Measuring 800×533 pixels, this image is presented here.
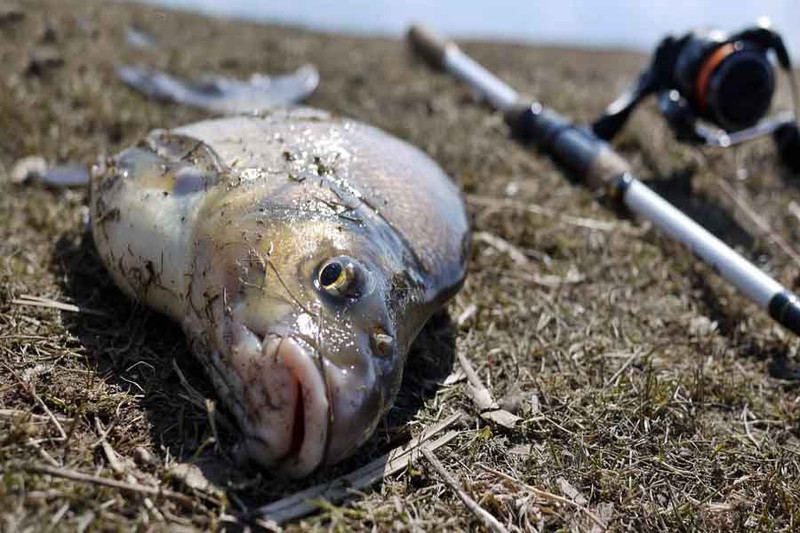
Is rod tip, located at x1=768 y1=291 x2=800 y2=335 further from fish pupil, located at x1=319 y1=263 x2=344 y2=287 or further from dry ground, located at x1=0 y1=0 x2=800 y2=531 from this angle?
fish pupil, located at x1=319 y1=263 x2=344 y2=287

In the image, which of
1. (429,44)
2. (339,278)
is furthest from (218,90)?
(339,278)

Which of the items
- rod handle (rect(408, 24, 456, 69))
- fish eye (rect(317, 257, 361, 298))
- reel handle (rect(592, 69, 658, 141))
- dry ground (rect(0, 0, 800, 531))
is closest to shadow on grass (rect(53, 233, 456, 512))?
dry ground (rect(0, 0, 800, 531))

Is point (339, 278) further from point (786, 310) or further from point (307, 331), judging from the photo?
point (786, 310)

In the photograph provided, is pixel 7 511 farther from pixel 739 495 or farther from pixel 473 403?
pixel 739 495

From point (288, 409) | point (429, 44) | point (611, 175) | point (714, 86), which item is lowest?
point (288, 409)

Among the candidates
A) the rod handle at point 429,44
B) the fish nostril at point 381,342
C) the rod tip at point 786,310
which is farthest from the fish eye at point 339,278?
the rod handle at point 429,44

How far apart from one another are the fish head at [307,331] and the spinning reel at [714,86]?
289 centimetres

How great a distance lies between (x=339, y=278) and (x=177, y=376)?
732mm

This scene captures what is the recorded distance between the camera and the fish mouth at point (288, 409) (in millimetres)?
1870

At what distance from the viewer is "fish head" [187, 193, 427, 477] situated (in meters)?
1.90

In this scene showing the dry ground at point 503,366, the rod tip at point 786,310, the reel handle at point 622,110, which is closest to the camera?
the dry ground at point 503,366

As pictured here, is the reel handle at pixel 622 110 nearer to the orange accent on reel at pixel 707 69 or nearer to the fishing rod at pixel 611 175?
the fishing rod at pixel 611 175

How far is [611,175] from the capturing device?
431 cm

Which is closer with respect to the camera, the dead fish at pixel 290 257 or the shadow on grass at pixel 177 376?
the dead fish at pixel 290 257
